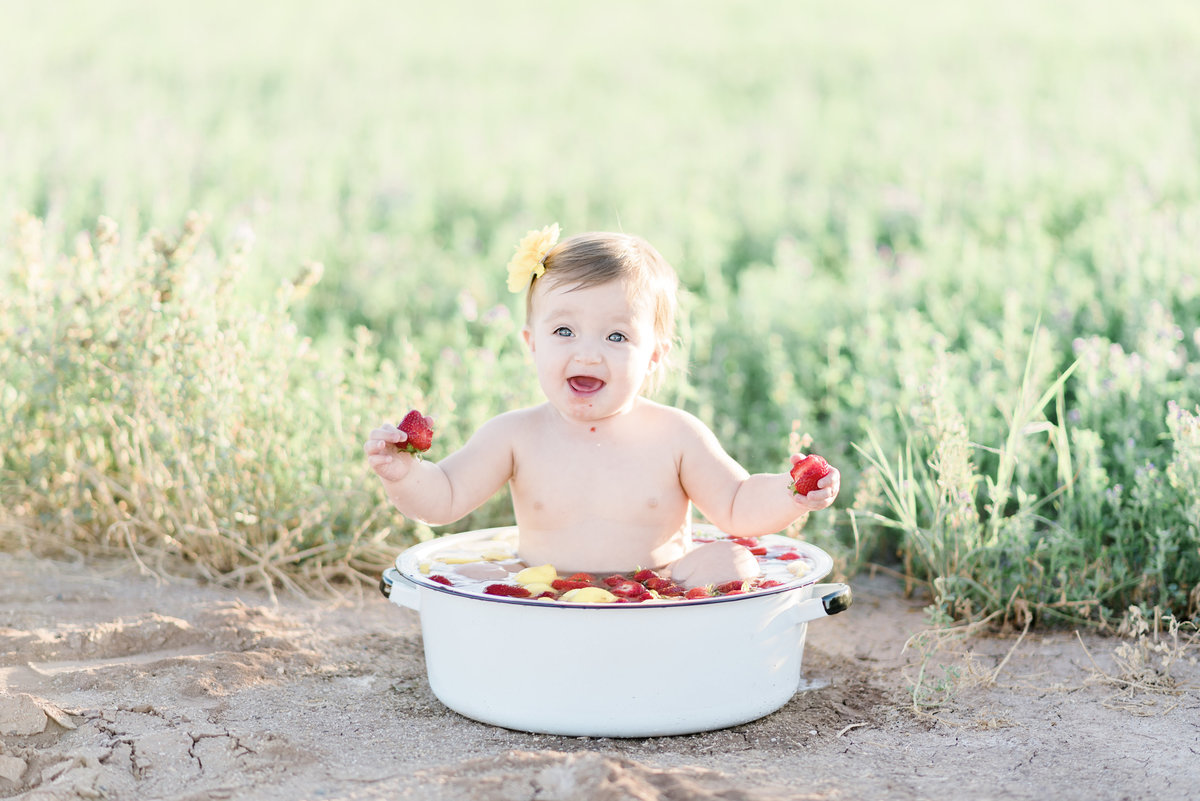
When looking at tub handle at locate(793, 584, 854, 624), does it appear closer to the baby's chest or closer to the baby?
the baby

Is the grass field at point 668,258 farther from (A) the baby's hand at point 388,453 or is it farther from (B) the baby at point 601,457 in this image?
(A) the baby's hand at point 388,453


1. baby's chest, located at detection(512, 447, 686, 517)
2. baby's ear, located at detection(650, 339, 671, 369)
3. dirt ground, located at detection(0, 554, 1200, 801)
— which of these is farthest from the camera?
baby's ear, located at detection(650, 339, 671, 369)

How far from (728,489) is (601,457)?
0.27 metres

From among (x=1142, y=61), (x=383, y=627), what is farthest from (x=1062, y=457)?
(x=1142, y=61)

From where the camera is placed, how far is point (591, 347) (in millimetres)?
2418

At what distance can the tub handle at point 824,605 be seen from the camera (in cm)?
231

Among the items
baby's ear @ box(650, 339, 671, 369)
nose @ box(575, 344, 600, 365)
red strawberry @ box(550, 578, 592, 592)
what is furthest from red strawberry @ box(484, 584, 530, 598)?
baby's ear @ box(650, 339, 671, 369)

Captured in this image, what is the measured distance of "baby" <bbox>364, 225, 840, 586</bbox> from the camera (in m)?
2.43

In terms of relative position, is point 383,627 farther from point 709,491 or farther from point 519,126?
point 519,126

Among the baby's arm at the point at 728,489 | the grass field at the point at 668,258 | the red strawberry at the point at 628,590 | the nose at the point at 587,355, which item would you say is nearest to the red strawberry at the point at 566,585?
the red strawberry at the point at 628,590

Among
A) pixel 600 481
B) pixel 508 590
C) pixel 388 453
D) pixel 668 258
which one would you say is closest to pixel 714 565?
pixel 600 481

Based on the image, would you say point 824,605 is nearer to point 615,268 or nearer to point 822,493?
point 822,493

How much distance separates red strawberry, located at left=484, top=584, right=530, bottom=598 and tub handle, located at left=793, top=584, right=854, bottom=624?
20.8 inches

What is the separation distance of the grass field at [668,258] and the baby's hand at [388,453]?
0.91 meters
